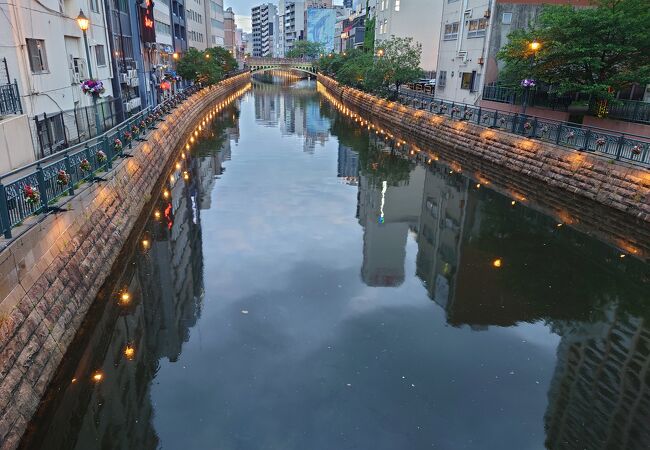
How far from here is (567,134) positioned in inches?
888

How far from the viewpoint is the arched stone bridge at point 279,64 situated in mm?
126188

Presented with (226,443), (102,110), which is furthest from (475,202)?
(102,110)

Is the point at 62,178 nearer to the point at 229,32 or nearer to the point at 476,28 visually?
the point at 476,28

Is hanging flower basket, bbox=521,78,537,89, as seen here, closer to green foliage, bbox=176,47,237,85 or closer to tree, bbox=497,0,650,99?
tree, bbox=497,0,650,99

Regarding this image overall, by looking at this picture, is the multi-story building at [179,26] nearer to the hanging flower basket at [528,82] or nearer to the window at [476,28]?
the window at [476,28]

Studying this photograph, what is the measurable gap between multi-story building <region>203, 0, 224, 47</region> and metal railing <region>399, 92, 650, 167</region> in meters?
79.9

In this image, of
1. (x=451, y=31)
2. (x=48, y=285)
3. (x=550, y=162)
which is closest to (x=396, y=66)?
(x=451, y=31)

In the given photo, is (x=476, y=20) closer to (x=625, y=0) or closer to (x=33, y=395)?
(x=625, y=0)

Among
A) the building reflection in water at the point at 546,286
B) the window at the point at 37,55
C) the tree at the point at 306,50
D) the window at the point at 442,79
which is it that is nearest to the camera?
the building reflection in water at the point at 546,286

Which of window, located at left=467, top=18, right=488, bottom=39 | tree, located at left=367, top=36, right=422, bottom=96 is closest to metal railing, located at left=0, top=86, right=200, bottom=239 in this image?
window, located at left=467, top=18, right=488, bottom=39

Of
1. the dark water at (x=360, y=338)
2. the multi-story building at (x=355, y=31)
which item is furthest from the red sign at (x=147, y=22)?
the multi-story building at (x=355, y=31)

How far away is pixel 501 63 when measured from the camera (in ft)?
125

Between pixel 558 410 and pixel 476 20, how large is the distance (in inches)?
1531

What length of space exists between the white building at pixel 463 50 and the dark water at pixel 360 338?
79.1 ft
